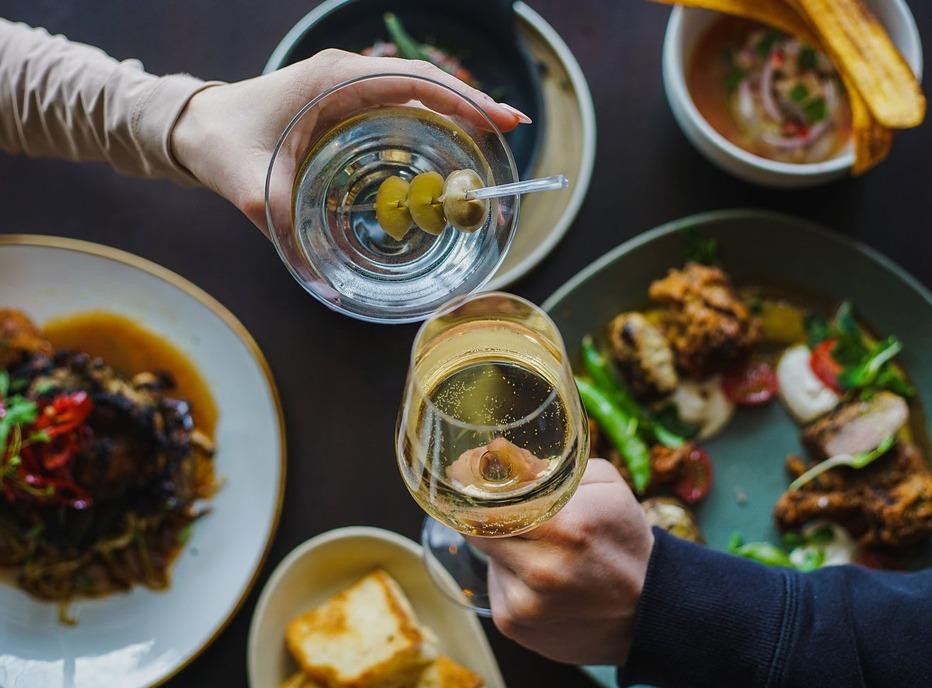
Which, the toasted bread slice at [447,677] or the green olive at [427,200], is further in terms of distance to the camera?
the toasted bread slice at [447,677]

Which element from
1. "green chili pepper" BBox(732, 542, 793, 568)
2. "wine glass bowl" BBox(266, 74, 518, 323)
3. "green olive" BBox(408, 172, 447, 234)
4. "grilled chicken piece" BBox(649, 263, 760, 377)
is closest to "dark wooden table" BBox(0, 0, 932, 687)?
"grilled chicken piece" BBox(649, 263, 760, 377)

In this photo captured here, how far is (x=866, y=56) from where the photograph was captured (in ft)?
5.85

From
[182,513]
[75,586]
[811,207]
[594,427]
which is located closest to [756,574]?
[594,427]

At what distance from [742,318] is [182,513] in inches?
50.0

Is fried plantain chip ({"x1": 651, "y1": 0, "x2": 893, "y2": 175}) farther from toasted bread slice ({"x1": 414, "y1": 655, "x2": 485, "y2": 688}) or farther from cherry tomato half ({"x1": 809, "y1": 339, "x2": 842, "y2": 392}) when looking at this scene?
toasted bread slice ({"x1": 414, "y1": 655, "x2": 485, "y2": 688})

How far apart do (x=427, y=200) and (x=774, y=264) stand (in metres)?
1.05

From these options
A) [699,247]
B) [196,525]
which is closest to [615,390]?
[699,247]

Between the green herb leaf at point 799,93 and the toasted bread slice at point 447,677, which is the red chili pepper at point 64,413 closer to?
the toasted bread slice at point 447,677

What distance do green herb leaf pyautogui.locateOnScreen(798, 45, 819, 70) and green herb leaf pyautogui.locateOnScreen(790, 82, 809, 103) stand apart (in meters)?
0.05

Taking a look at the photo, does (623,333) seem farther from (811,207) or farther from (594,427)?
(811,207)

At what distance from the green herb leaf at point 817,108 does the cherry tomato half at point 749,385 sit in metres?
0.58

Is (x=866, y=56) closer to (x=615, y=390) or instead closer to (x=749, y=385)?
(x=749, y=385)

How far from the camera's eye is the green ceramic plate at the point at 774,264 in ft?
6.33

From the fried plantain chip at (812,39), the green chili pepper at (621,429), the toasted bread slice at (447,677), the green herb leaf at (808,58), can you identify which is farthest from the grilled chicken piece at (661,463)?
the green herb leaf at (808,58)
